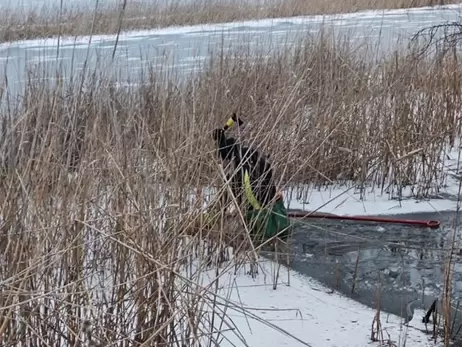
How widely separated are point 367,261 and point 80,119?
5.97 feet

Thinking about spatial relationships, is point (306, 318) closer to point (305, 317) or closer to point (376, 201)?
point (305, 317)

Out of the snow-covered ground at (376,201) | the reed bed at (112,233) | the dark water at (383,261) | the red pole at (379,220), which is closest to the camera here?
the reed bed at (112,233)

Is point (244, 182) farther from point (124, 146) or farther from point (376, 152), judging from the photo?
point (376, 152)

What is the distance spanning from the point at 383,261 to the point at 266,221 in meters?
0.72

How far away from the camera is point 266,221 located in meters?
3.12

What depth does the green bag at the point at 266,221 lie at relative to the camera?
10.0ft

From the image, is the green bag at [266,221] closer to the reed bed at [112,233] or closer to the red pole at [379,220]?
the reed bed at [112,233]

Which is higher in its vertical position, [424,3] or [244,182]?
→ [424,3]

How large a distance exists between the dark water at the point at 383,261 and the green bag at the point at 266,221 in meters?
0.17

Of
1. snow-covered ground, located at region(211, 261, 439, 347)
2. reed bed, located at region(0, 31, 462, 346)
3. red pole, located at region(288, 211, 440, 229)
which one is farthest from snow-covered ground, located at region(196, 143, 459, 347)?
red pole, located at region(288, 211, 440, 229)

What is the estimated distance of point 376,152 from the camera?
185 inches

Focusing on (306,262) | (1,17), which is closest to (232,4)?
(1,17)

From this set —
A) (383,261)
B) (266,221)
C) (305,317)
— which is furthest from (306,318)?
(383,261)

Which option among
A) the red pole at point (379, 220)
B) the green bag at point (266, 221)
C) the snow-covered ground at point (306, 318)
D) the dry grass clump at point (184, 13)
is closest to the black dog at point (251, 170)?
the green bag at point (266, 221)
